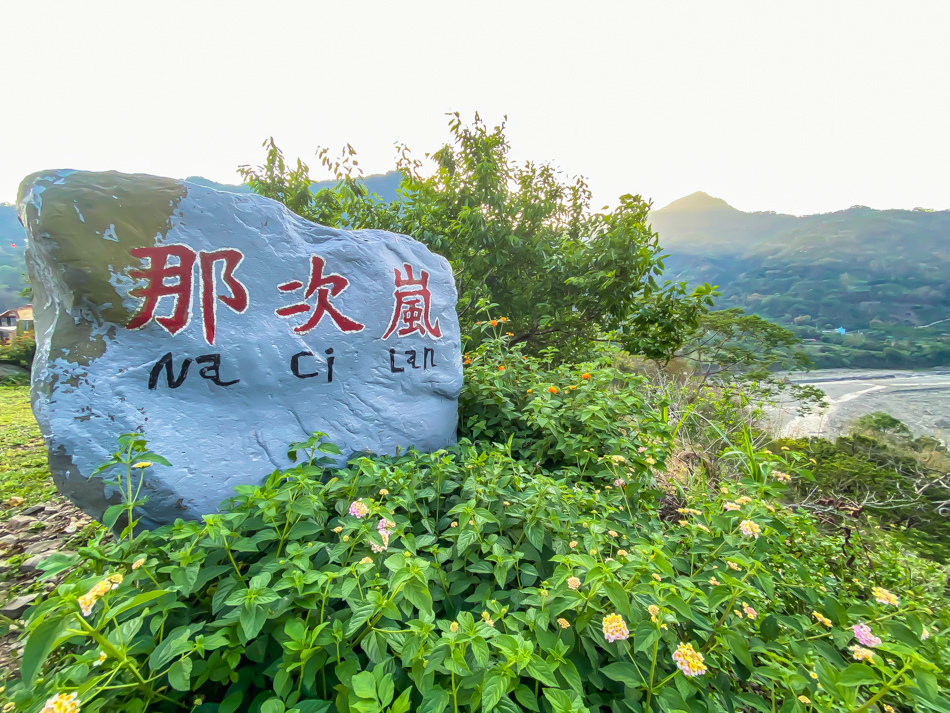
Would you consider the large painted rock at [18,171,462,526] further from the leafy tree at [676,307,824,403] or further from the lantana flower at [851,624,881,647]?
the leafy tree at [676,307,824,403]

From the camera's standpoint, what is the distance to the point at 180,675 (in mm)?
901

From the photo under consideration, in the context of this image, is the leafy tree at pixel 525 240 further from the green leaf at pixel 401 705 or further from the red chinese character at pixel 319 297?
the green leaf at pixel 401 705

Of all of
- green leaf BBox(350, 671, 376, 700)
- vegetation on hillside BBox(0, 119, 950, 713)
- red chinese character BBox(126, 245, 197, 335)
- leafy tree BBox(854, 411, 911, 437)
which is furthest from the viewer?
leafy tree BBox(854, 411, 911, 437)

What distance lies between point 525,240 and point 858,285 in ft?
47.7

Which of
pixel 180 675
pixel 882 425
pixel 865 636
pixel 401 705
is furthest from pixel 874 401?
pixel 180 675

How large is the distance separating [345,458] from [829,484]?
5847mm

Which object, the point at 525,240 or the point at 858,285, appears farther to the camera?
the point at 858,285

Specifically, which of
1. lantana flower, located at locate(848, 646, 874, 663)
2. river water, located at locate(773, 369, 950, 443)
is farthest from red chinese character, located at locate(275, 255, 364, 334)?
river water, located at locate(773, 369, 950, 443)

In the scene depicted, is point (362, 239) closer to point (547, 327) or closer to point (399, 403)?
point (399, 403)

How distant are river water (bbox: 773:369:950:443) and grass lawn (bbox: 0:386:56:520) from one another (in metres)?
8.72

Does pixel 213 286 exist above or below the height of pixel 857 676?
above

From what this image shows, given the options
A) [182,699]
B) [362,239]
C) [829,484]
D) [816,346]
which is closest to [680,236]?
[816,346]

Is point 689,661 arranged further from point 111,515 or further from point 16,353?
point 16,353

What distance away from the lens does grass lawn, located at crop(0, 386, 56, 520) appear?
301cm
